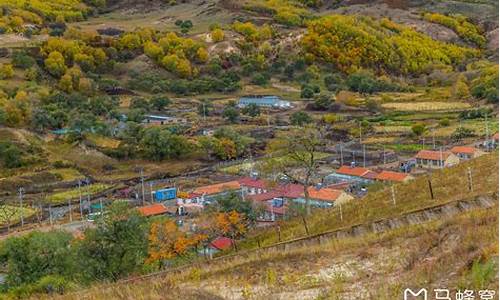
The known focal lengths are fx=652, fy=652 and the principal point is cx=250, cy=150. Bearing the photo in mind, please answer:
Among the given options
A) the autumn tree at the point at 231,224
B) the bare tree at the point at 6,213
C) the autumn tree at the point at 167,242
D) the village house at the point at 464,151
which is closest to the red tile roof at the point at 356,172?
the village house at the point at 464,151

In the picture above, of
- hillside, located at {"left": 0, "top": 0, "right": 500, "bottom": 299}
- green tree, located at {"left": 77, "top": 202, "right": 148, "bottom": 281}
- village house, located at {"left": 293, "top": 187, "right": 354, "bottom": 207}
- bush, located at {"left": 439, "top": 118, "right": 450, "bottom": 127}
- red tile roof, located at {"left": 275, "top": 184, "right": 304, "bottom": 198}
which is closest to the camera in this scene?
hillside, located at {"left": 0, "top": 0, "right": 500, "bottom": 299}

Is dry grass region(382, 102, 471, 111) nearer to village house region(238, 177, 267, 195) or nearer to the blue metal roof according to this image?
the blue metal roof

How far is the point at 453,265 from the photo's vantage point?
5.82 metres

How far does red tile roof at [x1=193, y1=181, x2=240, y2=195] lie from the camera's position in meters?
35.6

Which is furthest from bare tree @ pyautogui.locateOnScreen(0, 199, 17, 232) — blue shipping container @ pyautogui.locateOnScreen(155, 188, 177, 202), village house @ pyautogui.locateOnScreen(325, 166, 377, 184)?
village house @ pyautogui.locateOnScreen(325, 166, 377, 184)

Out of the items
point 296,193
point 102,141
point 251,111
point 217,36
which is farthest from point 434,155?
point 217,36

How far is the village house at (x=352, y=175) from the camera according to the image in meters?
37.0

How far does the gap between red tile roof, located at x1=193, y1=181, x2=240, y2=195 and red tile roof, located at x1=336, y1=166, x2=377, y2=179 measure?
6568 millimetres

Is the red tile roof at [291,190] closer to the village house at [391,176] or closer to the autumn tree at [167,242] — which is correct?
the village house at [391,176]

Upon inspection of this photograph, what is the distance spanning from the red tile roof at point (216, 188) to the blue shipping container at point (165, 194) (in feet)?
4.60

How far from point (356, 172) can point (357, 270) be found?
31595 millimetres

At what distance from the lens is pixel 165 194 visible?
3738cm

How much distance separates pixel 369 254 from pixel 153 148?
38866 mm

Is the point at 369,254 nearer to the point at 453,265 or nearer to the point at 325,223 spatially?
the point at 453,265
